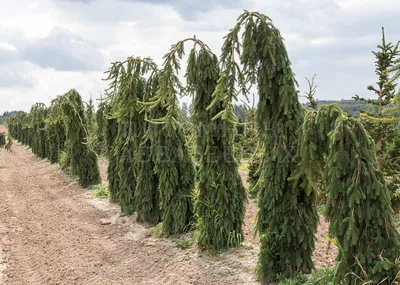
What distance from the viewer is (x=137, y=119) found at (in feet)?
31.6

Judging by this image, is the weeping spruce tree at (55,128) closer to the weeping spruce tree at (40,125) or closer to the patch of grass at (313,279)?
the weeping spruce tree at (40,125)

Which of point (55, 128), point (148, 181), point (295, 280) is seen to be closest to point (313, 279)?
point (295, 280)

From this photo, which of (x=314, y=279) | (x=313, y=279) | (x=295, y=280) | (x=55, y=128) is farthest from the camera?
(x=55, y=128)

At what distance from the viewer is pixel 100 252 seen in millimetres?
7914

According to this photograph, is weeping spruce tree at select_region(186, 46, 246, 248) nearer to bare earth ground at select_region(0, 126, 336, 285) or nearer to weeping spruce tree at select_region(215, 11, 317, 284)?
bare earth ground at select_region(0, 126, 336, 285)

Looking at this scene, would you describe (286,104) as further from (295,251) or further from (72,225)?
(72,225)

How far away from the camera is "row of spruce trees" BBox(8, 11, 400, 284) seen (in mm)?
3727

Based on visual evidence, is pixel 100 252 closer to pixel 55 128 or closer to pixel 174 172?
pixel 174 172

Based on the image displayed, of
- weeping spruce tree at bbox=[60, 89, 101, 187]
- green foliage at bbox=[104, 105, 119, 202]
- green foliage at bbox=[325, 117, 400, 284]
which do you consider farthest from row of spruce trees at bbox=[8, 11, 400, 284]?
weeping spruce tree at bbox=[60, 89, 101, 187]

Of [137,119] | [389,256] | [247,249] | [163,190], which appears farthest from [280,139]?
[137,119]

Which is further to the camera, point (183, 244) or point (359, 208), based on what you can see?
point (183, 244)

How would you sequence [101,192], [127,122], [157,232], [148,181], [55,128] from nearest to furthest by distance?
[157,232], [148,181], [127,122], [101,192], [55,128]

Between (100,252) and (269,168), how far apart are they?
15.1ft

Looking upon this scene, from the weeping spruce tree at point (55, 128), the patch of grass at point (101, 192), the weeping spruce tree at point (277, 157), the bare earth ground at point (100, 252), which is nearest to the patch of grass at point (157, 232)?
the bare earth ground at point (100, 252)
